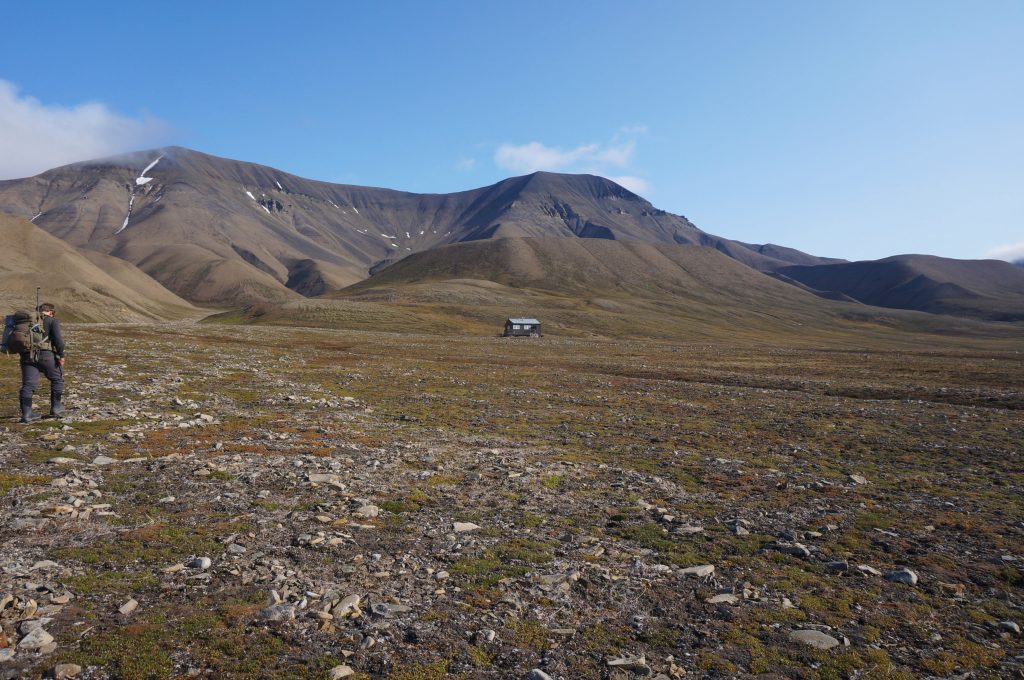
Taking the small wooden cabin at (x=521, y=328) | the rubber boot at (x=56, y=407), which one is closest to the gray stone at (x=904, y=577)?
the rubber boot at (x=56, y=407)

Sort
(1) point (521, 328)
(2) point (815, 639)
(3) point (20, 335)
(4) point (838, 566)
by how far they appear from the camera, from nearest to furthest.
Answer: (2) point (815, 639) → (4) point (838, 566) → (3) point (20, 335) → (1) point (521, 328)

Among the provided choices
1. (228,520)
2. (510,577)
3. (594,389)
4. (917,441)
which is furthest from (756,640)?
(594,389)

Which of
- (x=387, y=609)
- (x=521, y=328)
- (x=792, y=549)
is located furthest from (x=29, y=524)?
(x=521, y=328)

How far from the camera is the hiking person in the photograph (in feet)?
61.6

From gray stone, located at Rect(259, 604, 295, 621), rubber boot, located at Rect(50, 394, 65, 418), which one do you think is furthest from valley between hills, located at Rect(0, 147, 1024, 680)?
rubber boot, located at Rect(50, 394, 65, 418)

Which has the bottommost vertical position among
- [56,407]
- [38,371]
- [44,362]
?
[56,407]

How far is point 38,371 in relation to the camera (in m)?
19.5

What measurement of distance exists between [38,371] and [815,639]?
2410 cm

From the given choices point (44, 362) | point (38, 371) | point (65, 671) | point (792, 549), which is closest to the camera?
point (65, 671)

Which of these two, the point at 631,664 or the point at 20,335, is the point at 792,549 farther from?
the point at 20,335

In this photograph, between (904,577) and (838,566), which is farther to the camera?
(838,566)

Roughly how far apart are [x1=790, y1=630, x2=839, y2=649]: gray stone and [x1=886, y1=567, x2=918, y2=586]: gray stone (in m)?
2.92

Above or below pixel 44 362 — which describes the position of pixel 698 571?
below

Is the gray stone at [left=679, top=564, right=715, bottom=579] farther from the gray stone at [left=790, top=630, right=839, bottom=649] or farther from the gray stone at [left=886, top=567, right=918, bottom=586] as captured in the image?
the gray stone at [left=886, top=567, right=918, bottom=586]
